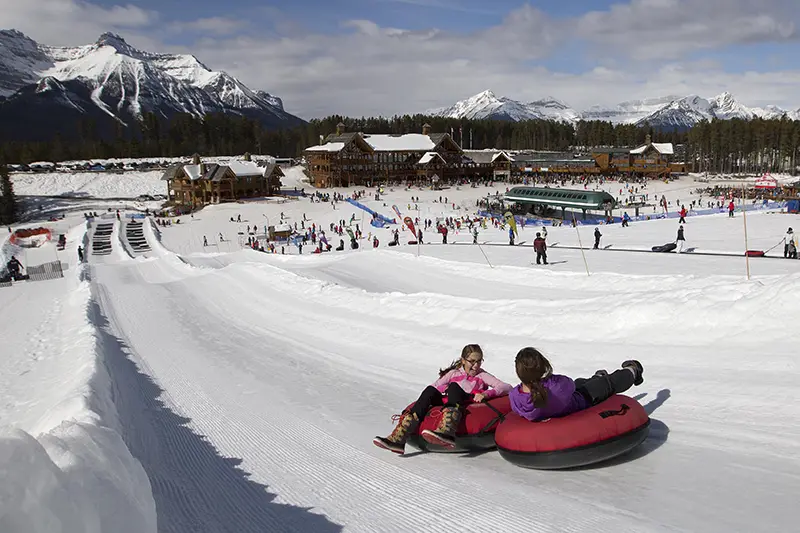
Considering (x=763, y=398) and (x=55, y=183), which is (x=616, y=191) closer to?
(x=763, y=398)

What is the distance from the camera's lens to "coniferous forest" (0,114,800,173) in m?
112

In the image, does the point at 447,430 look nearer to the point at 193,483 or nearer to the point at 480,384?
the point at 480,384

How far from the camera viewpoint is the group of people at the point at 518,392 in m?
5.63

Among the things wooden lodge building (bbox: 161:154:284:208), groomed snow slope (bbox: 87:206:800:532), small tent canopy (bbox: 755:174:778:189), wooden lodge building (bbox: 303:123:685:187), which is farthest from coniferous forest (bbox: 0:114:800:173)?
groomed snow slope (bbox: 87:206:800:532)

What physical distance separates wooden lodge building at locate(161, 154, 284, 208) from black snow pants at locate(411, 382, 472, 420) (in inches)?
2906

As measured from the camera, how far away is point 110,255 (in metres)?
43.7

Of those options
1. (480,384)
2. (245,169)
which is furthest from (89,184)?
(480,384)

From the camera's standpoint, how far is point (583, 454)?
5.50 metres

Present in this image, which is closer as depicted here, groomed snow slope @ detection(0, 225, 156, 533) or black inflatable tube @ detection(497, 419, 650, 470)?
groomed snow slope @ detection(0, 225, 156, 533)

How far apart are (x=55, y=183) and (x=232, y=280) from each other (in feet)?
345

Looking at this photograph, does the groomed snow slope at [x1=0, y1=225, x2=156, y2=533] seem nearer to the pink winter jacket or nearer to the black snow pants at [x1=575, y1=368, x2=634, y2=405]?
the pink winter jacket

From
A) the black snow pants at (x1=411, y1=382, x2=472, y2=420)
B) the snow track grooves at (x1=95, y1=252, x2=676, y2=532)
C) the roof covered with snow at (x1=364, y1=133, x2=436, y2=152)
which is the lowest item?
the snow track grooves at (x1=95, y1=252, x2=676, y2=532)

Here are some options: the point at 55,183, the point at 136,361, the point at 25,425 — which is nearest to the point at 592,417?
the point at 25,425

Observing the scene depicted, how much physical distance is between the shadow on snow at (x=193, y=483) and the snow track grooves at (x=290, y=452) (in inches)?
0.8
